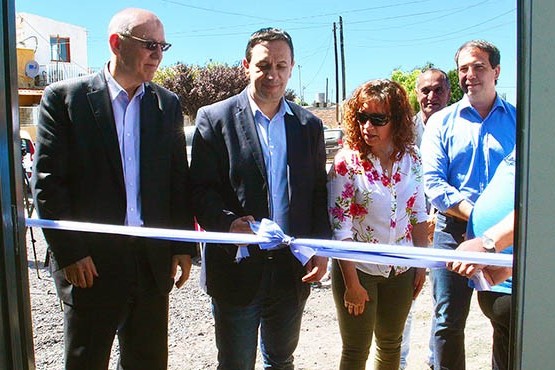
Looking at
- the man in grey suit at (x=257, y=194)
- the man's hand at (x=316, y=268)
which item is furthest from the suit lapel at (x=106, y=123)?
the man's hand at (x=316, y=268)

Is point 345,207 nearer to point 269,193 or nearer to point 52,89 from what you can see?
point 269,193

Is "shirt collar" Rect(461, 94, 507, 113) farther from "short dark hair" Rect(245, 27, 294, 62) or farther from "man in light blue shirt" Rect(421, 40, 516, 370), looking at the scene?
"short dark hair" Rect(245, 27, 294, 62)

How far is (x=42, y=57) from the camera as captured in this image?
22.8ft

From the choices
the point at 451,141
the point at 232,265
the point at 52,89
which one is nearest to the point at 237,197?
the point at 232,265

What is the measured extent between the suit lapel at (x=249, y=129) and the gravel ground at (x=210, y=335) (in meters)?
1.88

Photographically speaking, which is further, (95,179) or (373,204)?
(373,204)

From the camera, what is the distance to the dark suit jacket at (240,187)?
7.32 feet

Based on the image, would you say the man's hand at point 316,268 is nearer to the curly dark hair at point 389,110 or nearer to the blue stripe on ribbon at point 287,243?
the blue stripe on ribbon at point 287,243

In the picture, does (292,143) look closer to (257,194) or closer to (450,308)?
(257,194)

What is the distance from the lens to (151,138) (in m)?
2.27

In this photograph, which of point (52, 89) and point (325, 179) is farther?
point (325, 179)

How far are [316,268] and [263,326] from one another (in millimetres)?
377

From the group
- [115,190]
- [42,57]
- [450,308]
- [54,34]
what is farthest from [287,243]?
[54,34]

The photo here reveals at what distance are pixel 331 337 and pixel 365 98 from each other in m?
2.34
